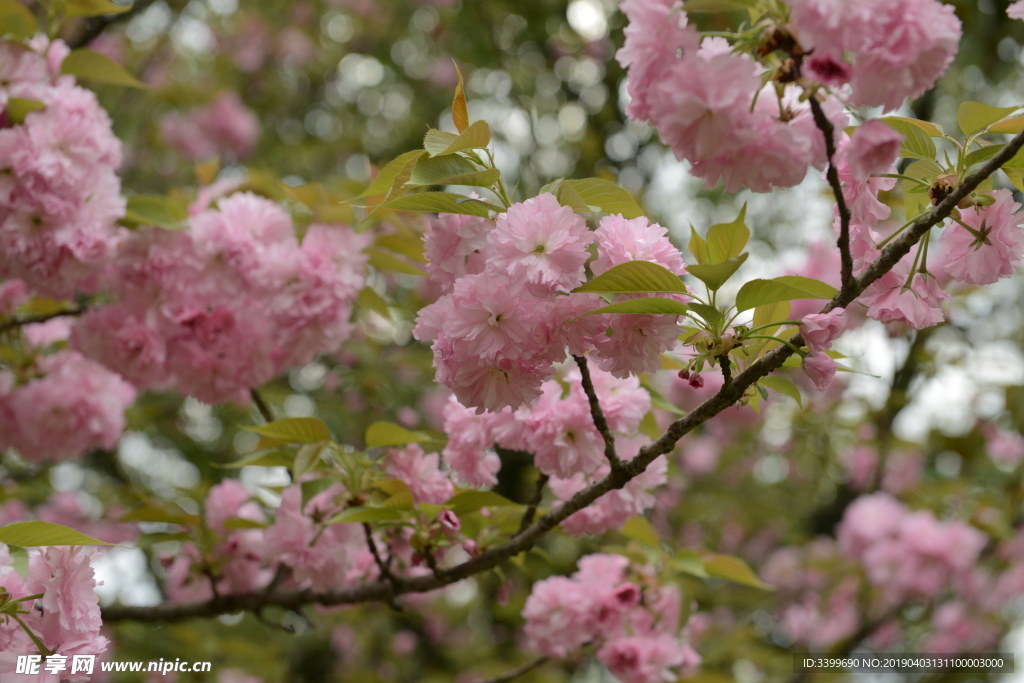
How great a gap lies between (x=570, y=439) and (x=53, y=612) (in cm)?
86

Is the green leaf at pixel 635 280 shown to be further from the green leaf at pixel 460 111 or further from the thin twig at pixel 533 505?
the thin twig at pixel 533 505

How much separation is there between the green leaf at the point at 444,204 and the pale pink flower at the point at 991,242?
2.28 feet

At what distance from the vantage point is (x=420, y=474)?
163 cm

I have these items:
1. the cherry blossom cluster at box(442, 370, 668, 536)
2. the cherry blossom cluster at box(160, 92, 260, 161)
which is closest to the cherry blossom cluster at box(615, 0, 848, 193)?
the cherry blossom cluster at box(442, 370, 668, 536)

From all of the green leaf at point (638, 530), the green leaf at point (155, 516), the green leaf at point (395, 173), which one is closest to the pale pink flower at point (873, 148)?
the green leaf at point (395, 173)

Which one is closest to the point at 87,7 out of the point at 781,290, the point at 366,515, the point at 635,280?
the point at 366,515

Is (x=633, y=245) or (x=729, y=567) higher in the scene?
(x=633, y=245)

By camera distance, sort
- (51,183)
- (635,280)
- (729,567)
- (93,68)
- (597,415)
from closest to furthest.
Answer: (635,280) < (597,415) < (51,183) < (729,567) < (93,68)

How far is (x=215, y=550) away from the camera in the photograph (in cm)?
206

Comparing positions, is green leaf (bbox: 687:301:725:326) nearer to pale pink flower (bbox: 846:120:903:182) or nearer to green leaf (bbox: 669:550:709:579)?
pale pink flower (bbox: 846:120:903:182)

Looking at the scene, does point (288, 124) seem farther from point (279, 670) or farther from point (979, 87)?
point (979, 87)

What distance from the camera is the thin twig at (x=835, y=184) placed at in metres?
0.94

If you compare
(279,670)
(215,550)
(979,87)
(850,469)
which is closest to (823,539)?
(850,469)

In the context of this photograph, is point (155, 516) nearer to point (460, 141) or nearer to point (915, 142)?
point (460, 141)
